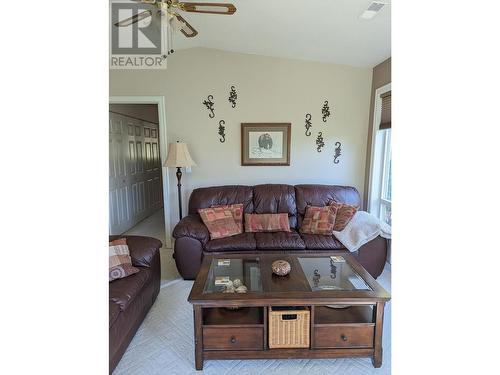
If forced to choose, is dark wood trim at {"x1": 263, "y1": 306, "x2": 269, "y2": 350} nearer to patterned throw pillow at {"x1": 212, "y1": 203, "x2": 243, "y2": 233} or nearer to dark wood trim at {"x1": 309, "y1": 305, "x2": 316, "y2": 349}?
dark wood trim at {"x1": 309, "y1": 305, "x2": 316, "y2": 349}

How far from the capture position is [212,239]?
9.59 feet

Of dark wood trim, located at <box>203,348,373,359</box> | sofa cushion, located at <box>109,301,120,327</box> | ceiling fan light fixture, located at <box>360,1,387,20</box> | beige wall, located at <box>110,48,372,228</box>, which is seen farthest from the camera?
beige wall, located at <box>110,48,372,228</box>

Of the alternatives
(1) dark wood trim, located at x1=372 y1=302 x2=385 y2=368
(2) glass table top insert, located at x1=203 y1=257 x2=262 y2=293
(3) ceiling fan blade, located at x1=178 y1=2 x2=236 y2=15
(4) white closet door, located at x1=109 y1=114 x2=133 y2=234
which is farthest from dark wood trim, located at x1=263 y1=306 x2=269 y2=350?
(4) white closet door, located at x1=109 y1=114 x2=133 y2=234

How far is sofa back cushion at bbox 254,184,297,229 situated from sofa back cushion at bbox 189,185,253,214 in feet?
0.29

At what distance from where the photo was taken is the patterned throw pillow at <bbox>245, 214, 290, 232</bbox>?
3164 millimetres

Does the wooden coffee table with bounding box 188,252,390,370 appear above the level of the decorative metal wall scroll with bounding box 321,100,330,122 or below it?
below

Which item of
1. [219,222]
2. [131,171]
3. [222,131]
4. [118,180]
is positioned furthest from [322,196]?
[131,171]

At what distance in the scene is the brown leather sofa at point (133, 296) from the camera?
1.68 meters

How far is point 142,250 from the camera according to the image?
2.28 metres

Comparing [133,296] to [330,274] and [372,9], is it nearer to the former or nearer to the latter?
[330,274]

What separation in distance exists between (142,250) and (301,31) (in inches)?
98.5
